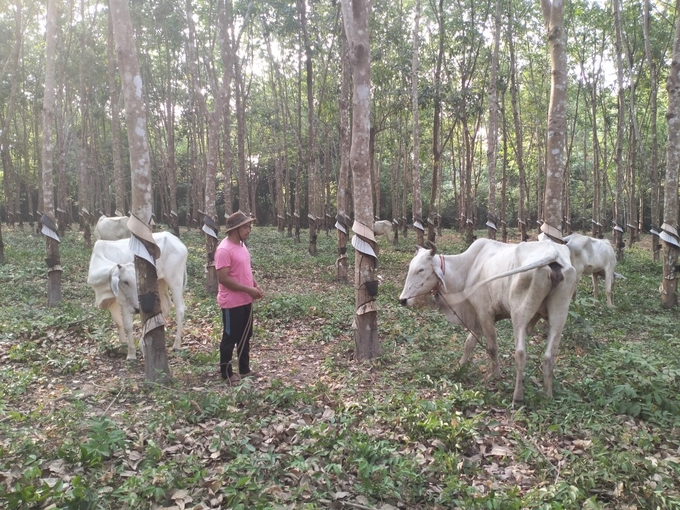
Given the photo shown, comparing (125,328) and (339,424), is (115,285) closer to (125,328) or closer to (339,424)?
(125,328)

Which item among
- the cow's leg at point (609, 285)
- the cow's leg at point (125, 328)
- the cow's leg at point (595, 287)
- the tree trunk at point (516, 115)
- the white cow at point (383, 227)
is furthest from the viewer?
the white cow at point (383, 227)

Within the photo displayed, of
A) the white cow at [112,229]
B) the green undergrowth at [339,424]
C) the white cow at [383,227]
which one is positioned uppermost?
the white cow at [112,229]

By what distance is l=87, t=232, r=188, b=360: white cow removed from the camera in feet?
22.1

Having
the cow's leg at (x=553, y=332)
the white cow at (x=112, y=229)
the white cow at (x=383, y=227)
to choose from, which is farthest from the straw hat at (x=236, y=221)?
the white cow at (x=383, y=227)

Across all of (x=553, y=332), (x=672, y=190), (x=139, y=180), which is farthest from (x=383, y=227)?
(x=139, y=180)

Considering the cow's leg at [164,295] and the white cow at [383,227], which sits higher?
the white cow at [383,227]

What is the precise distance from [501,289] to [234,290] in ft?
9.70

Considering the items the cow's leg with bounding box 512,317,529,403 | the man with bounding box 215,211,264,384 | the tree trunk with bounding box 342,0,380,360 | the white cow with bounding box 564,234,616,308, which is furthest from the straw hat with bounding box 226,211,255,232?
the white cow with bounding box 564,234,616,308

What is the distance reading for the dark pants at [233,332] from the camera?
556cm

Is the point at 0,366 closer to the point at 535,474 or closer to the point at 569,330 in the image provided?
the point at 535,474

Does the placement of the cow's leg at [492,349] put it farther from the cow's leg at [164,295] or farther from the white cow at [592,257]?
the white cow at [592,257]

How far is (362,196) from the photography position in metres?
6.39

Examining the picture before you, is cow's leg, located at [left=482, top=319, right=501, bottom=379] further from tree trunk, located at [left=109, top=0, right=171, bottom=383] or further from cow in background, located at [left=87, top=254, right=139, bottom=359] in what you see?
cow in background, located at [left=87, top=254, right=139, bottom=359]

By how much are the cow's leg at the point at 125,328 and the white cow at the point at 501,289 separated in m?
3.54
